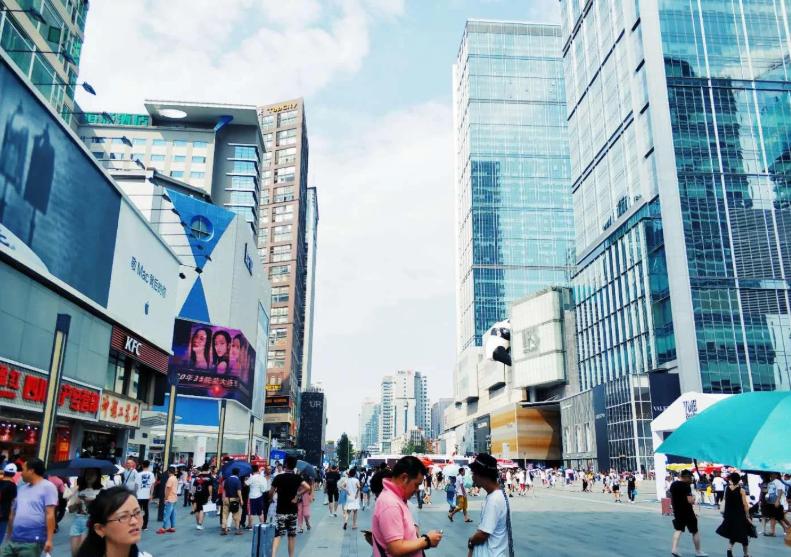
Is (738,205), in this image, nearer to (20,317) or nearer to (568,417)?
(568,417)

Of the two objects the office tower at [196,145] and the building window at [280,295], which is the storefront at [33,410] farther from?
the building window at [280,295]

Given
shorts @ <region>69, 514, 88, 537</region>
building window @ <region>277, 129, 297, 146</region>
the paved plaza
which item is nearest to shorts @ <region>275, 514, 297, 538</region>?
the paved plaza

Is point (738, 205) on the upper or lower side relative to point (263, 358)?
upper

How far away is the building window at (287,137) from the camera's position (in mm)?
116688

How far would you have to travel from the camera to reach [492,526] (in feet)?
18.2

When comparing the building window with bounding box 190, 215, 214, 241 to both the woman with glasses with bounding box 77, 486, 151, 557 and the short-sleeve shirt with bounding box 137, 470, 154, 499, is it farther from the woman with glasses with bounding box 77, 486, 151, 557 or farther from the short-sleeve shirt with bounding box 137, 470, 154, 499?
the woman with glasses with bounding box 77, 486, 151, 557

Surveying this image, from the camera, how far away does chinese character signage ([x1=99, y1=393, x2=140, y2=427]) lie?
26.0 meters

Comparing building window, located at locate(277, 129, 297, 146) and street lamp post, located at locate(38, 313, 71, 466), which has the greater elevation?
building window, located at locate(277, 129, 297, 146)

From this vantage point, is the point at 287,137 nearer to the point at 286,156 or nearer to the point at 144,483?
the point at 286,156

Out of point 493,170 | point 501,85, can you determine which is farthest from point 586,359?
point 501,85

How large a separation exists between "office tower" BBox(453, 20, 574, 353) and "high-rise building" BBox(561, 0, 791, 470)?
227 ft

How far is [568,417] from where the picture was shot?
3201 inches

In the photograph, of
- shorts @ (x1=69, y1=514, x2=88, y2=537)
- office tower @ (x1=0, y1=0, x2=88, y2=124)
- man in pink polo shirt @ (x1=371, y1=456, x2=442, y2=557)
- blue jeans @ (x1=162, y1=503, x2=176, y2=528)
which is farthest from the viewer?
office tower @ (x1=0, y1=0, x2=88, y2=124)

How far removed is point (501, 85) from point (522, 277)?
4891cm
